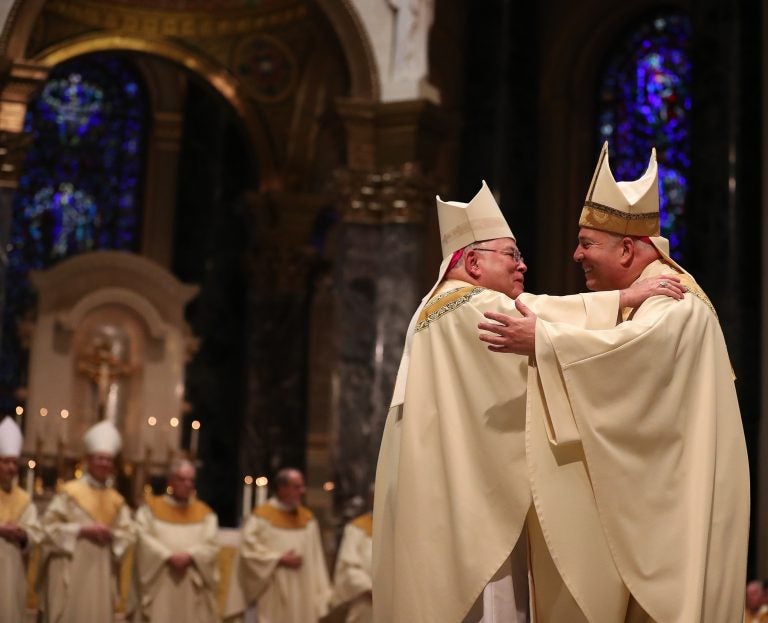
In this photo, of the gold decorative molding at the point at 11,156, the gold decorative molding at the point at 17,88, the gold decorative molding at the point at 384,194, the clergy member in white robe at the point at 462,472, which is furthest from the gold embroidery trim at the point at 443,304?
the gold decorative molding at the point at 17,88

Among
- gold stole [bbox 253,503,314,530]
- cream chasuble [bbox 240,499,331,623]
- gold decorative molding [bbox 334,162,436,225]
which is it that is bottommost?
cream chasuble [bbox 240,499,331,623]

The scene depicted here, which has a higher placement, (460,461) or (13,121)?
(13,121)

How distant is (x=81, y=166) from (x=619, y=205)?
11.5 meters

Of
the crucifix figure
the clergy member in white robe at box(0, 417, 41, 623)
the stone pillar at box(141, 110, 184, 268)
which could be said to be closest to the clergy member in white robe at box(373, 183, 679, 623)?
the clergy member in white robe at box(0, 417, 41, 623)

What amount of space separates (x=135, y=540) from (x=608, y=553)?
596cm

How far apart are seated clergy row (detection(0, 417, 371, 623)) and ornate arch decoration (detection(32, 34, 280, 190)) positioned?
4.33 m

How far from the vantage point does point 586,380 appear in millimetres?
4492

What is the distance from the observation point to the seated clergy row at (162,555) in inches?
371

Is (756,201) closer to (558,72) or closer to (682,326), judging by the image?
(558,72)

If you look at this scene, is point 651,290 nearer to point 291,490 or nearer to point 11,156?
point 291,490

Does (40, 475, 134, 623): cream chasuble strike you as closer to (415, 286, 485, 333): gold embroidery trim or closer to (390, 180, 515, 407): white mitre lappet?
(390, 180, 515, 407): white mitre lappet

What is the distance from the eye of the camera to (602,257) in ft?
15.9

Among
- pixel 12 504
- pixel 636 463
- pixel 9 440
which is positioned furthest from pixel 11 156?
pixel 636 463

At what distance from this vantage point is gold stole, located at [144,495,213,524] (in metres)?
10.0
